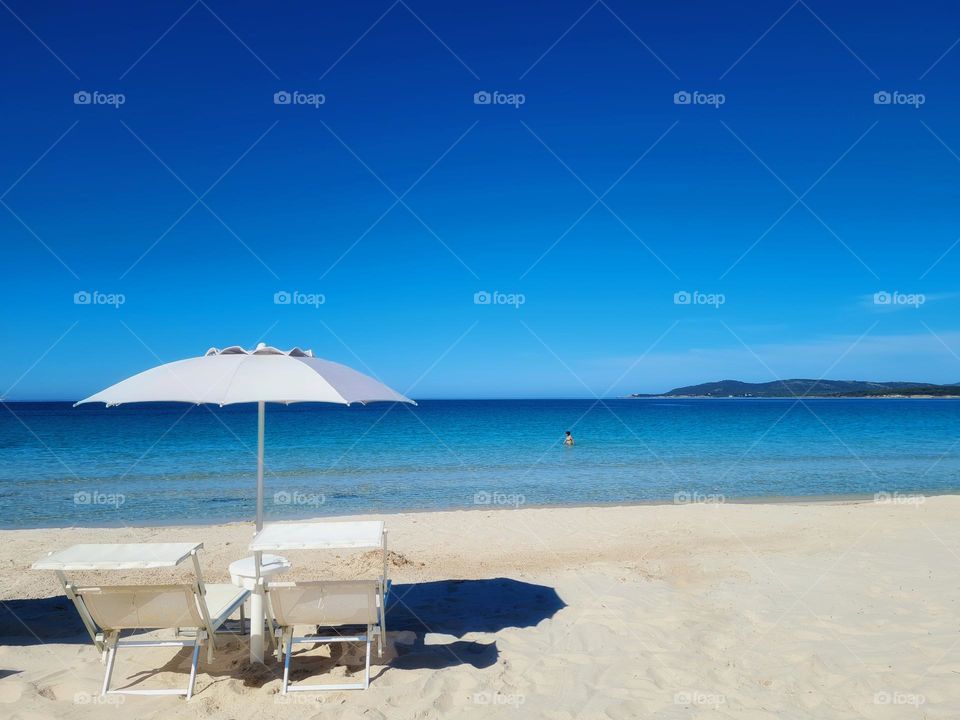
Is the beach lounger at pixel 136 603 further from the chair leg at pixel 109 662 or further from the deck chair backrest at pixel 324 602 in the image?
the deck chair backrest at pixel 324 602

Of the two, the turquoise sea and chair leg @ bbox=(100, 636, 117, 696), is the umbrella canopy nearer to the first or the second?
chair leg @ bbox=(100, 636, 117, 696)

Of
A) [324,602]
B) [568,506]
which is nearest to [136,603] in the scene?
[324,602]

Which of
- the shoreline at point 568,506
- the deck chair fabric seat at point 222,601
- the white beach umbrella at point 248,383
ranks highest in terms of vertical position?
the white beach umbrella at point 248,383

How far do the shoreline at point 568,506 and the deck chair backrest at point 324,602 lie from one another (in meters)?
7.53

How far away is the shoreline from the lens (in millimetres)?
11922

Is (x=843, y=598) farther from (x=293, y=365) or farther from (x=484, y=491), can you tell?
(x=484, y=491)

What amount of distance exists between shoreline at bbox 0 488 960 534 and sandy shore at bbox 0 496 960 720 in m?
2.48

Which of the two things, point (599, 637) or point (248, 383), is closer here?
point (248, 383)

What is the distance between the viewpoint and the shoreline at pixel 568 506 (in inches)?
469

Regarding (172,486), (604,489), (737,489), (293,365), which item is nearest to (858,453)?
(737,489)

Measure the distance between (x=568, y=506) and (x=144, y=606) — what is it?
35.0ft

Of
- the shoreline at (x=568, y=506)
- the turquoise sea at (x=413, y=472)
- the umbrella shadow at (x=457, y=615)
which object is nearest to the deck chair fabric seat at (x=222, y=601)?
the umbrella shadow at (x=457, y=615)

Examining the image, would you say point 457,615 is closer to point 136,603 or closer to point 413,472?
point 136,603

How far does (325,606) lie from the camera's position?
4504mm
